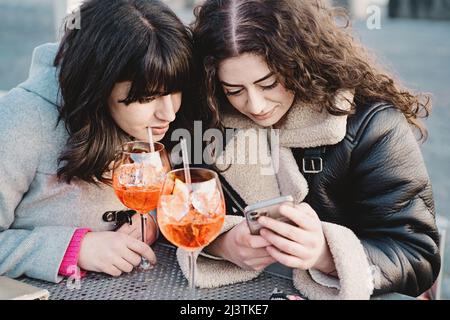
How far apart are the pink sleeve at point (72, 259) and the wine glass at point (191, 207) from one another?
1.03 ft

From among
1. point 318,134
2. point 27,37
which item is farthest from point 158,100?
point 27,37

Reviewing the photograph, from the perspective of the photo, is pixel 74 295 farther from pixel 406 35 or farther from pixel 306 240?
pixel 406 35

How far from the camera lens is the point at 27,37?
1072cm

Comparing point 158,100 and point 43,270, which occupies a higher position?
point 158,100

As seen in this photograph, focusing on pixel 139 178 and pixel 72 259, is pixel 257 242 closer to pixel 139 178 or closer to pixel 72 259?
pixel 139 178

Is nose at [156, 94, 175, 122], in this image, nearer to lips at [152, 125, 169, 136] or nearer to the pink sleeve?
lips at [152, 125, 169, 136]

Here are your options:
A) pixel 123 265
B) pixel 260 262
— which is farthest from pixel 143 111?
pixel 260 262

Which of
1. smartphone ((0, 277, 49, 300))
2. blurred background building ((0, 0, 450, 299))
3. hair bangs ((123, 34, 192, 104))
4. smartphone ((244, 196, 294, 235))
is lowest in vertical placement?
blurred background building ((0, 0, 450, 299))

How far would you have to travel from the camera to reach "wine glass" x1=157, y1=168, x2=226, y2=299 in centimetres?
126

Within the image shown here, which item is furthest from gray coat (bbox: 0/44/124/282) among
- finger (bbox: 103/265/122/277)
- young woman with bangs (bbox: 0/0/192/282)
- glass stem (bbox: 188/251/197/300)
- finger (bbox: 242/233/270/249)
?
finger (bbox: 242/233/270/249)

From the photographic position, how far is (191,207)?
1.26 meters

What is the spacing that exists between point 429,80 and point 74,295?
23.6 feet

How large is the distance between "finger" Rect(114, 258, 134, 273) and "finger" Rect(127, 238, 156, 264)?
0.05m
